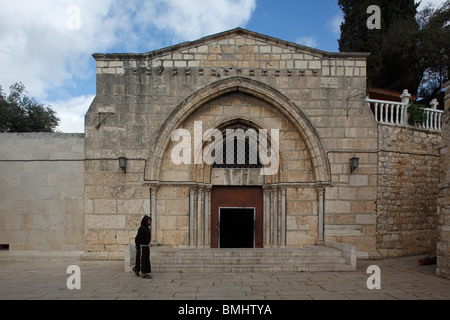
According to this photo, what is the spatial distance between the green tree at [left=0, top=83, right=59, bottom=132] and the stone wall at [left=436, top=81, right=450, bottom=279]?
743 inches

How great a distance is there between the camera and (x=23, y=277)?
22.7ft

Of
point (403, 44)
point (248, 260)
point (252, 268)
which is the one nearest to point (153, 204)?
point (248, 260)

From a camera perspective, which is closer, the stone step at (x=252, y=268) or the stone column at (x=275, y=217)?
the stone step at (x=252, y=268)

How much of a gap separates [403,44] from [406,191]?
1084 centimetres

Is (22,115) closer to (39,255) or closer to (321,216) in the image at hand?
(39,255)

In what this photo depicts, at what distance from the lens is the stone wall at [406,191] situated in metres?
9.27

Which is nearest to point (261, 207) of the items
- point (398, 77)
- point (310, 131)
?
point (310, 131)

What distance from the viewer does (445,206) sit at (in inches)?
278

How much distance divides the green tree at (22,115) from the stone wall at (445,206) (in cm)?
1886

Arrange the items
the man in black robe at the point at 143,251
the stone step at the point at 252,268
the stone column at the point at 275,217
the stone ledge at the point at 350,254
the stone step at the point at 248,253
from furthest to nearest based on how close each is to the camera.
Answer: the stone column at the point at 275,217
the stone step at the point at 248,253
the stone ledge at the point at 350,254
the stone step at the point at 252,268
the man in black robe at the point at 143,251

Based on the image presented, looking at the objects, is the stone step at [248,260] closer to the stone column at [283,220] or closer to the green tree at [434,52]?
the stone column at [283,220]

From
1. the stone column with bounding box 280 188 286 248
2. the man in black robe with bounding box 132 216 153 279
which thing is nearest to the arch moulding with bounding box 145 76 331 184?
the stone column with bounding box 280 188 286 248

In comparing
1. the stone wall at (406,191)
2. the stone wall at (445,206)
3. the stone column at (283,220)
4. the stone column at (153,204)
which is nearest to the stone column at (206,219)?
the stone column at (153,204)

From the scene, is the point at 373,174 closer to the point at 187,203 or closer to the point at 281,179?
the point at 281,179
